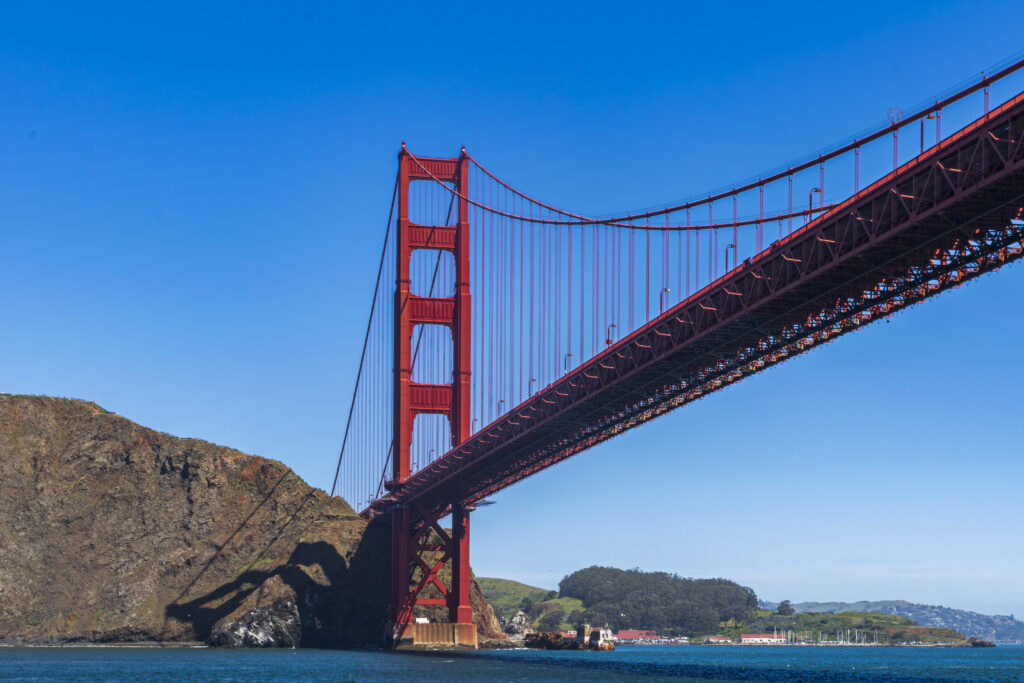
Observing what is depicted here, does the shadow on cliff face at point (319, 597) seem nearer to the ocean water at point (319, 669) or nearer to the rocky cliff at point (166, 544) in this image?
the rocky cliff at point (166, 544)

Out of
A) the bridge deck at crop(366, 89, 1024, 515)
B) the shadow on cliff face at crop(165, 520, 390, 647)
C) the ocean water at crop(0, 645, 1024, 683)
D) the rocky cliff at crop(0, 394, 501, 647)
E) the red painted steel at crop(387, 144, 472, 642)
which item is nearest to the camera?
the bridge deck at crop(366, 89, 1024, 515)

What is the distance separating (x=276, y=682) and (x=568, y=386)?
2027 cm

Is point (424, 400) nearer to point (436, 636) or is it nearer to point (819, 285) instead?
point (436, 636)

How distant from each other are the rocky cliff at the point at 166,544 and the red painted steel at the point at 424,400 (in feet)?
26.4

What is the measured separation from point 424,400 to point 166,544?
109 feet

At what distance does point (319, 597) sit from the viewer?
100312mm

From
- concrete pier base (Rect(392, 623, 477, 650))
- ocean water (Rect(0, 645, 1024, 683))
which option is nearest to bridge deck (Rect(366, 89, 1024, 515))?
ocean water (Rect(0, 645, 1024, 683))

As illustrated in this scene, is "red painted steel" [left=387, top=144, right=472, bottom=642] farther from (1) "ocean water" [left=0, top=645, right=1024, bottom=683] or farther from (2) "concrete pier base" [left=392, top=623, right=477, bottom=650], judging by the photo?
(1) "ocean water" [left=0, top=645, right=1024, bottom=683]

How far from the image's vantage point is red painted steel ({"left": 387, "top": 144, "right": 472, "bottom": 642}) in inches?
3551

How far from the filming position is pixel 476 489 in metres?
84.6

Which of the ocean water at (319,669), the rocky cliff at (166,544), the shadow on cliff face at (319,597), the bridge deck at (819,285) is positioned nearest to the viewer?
the bridge deck at (819,285)

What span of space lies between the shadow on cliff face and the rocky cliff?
11cm

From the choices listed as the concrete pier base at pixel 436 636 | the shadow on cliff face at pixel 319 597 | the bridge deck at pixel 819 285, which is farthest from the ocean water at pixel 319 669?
the bridge deck at pixel 819 285

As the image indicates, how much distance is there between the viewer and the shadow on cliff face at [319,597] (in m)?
99.2
